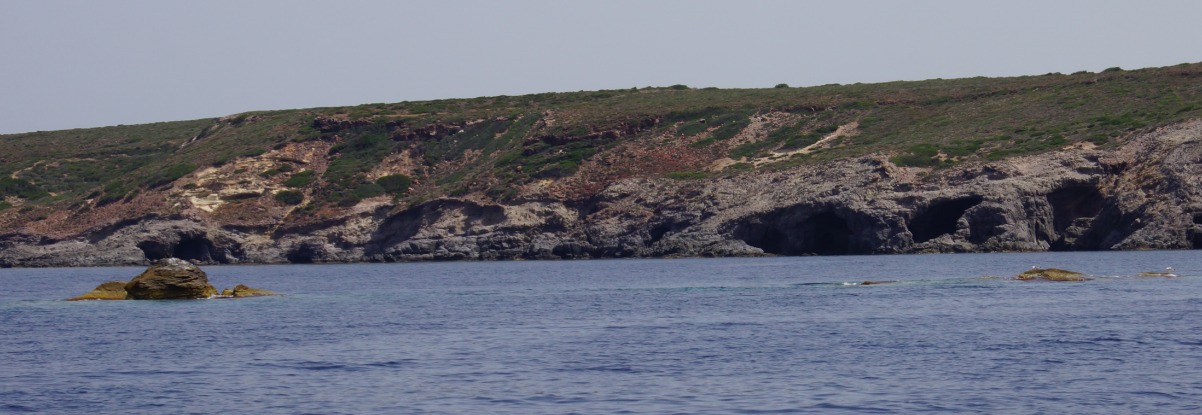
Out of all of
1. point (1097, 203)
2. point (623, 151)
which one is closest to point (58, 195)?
point (623, 151)

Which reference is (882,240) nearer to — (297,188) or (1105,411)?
(297,188)

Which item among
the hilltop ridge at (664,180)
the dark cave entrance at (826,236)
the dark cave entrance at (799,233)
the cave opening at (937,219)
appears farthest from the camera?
the dark cave entrance at (826,236)

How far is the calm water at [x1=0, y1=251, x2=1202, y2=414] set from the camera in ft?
88.5

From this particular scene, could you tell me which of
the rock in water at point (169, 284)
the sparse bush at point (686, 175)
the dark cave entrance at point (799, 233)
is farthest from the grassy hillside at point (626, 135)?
the rock in water at point (169, 284)

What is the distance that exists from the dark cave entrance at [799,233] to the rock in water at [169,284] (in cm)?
4654

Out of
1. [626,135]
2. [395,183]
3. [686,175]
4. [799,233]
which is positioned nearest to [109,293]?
[799,233]

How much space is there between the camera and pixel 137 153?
154m

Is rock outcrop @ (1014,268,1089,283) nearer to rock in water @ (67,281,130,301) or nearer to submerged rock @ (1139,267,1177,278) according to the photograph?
submerged rock @ (1139,267,1177,278)

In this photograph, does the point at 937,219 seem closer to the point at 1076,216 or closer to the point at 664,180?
the point at 1076,216

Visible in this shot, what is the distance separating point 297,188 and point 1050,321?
91.1 metres

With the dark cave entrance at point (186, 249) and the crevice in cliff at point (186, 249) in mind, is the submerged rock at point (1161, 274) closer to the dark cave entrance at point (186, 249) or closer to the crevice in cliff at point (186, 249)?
the crevice in cliff at point (186, 249)

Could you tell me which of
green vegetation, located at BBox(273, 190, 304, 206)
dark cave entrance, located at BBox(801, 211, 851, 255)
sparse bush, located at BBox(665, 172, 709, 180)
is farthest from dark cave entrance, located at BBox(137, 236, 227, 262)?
dark cave entrance, located at BBox(801, 211, 851, 255)

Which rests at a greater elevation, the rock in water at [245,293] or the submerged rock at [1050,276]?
the submerged rock at [1050,276]

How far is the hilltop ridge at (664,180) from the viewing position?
92000mm
